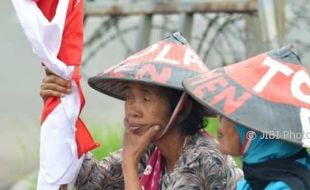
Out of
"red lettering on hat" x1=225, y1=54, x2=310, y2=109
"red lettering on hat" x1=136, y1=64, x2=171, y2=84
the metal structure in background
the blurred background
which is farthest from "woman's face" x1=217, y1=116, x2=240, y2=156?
the metal structure in background

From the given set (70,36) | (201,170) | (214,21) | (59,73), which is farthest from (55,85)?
(214,21)

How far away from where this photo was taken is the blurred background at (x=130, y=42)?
228 inches

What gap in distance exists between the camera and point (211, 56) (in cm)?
697

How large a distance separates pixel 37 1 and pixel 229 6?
9.24ft

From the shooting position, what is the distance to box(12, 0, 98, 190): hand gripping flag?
10.1 feet

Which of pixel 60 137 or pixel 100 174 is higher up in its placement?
pixel 60 137

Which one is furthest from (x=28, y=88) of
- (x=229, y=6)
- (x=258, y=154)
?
(x=258, y=154)

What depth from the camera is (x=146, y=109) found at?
3115 mm

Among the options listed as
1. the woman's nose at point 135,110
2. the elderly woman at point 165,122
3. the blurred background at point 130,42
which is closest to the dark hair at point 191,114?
the elderly woman at point 165,122

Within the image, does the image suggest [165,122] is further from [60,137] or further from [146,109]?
[60,137]

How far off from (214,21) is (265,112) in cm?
385

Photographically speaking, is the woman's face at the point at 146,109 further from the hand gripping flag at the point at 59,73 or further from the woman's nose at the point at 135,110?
the hand gripping flag at the point at 59,73

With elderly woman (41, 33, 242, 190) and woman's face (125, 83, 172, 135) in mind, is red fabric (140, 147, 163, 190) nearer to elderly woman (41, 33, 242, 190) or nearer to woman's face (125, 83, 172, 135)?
elderly woman (41, 33, 242, 190)

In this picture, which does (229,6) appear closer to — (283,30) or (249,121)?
(283,30)
